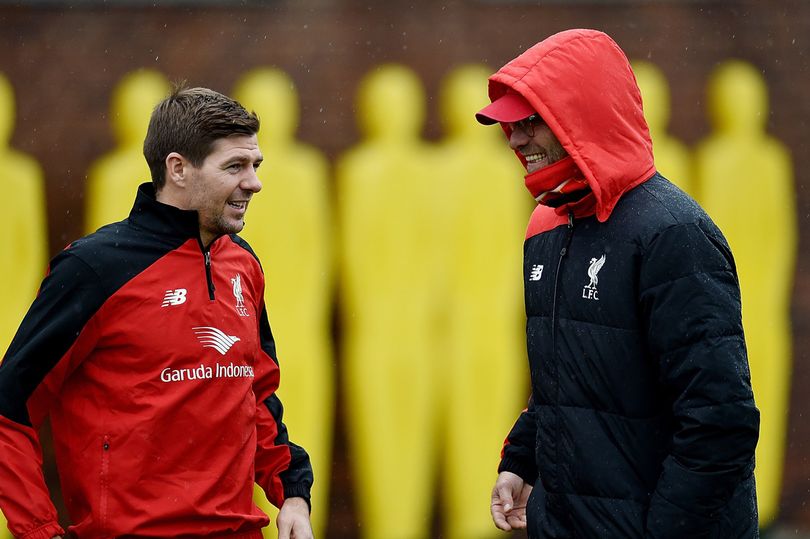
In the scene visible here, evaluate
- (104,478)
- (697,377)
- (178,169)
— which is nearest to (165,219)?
(178,169)

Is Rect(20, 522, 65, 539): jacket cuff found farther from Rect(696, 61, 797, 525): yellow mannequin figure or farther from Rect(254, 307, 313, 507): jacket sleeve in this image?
Rect(696, 61, 797, 525): yellow mannequin figure

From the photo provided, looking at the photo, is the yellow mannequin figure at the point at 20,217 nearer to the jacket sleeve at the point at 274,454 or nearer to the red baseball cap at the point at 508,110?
the jacket sleeve at the point at 274,454

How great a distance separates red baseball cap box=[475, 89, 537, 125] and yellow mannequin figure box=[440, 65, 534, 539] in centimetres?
248

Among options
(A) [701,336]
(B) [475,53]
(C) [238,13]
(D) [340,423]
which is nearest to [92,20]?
(C) [238,13]

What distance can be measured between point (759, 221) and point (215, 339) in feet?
11.1

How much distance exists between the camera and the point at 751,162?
5.43 m

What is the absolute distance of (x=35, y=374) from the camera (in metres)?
2.62

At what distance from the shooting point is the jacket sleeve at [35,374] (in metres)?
2.58

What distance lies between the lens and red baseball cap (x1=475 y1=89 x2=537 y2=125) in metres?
2.62

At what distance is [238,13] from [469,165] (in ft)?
3.93

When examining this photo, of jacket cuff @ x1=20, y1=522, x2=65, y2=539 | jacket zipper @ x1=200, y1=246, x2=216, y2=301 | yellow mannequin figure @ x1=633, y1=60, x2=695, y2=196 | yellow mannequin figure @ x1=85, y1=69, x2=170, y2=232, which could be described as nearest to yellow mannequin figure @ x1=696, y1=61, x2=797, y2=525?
yellow mannequin figure @ x1=633, y1=60, x2=695, y2=196

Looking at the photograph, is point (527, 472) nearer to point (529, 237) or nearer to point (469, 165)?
point (529, 237)

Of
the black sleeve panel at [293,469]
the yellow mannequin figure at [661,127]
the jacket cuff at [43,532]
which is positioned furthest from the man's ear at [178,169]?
the yellow mannequin figure at [661,127]

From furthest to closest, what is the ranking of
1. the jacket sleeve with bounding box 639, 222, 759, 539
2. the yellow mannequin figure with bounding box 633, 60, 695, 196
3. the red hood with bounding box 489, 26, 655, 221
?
1. the yellow mannequin figure with bounding box 633, 60, 695, 196
2. the red hood with bounding box 489, 26, 655, 221
3. the jacket sleeve with bounding box 639, 222, 759, 539
